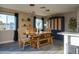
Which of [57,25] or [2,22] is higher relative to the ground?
[2,22]

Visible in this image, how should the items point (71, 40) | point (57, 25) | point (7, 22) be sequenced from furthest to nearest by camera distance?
point (57, 25)
point (7, 22)
point (71, 40)

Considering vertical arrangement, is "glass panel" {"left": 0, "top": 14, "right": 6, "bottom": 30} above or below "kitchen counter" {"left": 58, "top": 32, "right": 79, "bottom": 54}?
above

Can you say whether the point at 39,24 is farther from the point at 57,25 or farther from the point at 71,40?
the point at 71,40

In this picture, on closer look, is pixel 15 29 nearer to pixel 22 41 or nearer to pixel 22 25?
pixel 22 25


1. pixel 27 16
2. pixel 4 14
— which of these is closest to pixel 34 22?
pixel 27 16

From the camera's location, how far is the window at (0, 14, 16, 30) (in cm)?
654

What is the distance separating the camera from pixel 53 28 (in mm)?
8586

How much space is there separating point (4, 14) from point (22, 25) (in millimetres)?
1405

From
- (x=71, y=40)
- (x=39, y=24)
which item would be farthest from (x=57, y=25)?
(x=71, y=40)

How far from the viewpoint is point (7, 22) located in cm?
694

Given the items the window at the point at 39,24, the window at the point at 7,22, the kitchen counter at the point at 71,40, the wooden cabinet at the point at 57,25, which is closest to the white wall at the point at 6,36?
the window at the point at 7,22

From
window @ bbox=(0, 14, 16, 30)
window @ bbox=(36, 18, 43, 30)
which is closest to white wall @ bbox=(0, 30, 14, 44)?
window @ bbox=(0, 14, 16, 30)

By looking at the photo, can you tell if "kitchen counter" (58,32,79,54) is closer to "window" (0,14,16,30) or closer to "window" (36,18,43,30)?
"window" (0,14,16,30)

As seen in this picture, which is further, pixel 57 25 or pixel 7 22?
pixel 57 25
